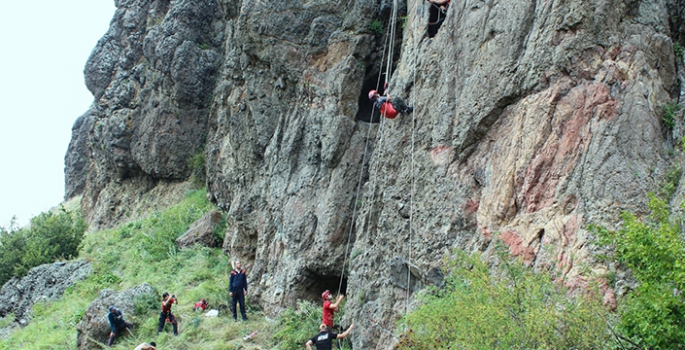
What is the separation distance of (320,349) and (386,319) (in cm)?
183

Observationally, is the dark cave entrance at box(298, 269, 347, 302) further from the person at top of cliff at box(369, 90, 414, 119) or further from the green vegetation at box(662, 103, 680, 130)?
the green vegetation at box(662, 103, 680, 130)

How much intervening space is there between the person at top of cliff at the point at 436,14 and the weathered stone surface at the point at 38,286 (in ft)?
56.4

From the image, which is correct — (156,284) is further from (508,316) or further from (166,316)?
(508,316)

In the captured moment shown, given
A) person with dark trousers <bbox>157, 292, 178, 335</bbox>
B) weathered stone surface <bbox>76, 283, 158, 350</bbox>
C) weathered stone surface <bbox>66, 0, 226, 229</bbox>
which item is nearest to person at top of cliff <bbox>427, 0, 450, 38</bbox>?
person with dark trousers <bbox>157, 292, 178, 335</bbox>

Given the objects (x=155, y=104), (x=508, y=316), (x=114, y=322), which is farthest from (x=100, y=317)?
(x=155, y=104)

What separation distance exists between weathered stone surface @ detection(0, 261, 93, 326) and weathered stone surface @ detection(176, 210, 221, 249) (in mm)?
4223

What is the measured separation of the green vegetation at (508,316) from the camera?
9.11m

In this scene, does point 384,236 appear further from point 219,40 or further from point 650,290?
point 219,40

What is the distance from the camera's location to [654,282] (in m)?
8.89

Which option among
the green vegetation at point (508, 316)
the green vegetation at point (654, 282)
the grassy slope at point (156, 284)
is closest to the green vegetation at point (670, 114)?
the green vegetation at point (654, 282)

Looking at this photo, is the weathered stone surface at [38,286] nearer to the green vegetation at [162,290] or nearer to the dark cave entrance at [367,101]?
the green vegetation at [162,290]

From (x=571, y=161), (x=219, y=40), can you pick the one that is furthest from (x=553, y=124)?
(x=219, y=40)

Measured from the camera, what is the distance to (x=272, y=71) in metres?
20.9

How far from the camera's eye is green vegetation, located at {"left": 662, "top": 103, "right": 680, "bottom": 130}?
11938 mm
